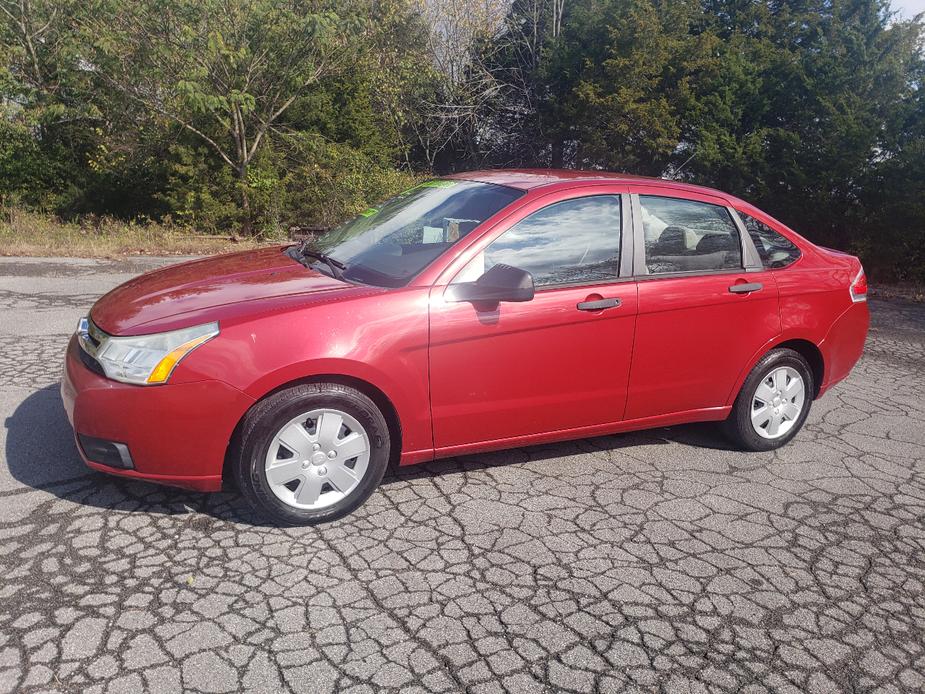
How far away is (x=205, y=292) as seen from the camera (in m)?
3.99

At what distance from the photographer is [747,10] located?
22.1 m

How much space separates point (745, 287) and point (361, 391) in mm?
2387

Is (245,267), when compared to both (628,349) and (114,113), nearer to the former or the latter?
(628,349)

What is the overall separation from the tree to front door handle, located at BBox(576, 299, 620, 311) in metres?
11.3

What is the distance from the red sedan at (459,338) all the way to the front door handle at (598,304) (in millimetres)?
12

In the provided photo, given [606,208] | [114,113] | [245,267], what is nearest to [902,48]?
[606,208]

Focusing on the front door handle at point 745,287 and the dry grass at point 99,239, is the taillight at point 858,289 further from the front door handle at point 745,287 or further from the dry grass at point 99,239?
the dry grass at point 99,239

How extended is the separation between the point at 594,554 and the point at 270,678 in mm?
1588

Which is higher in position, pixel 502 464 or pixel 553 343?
pixel 553 343

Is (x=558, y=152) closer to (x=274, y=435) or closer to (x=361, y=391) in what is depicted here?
(x=361, y=391)

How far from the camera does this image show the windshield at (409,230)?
13.6ft

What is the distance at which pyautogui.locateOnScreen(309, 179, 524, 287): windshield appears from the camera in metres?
4.14

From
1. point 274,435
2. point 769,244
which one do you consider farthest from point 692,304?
point 274,435

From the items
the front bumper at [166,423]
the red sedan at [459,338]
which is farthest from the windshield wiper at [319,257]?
the front bumper at [166,423]
